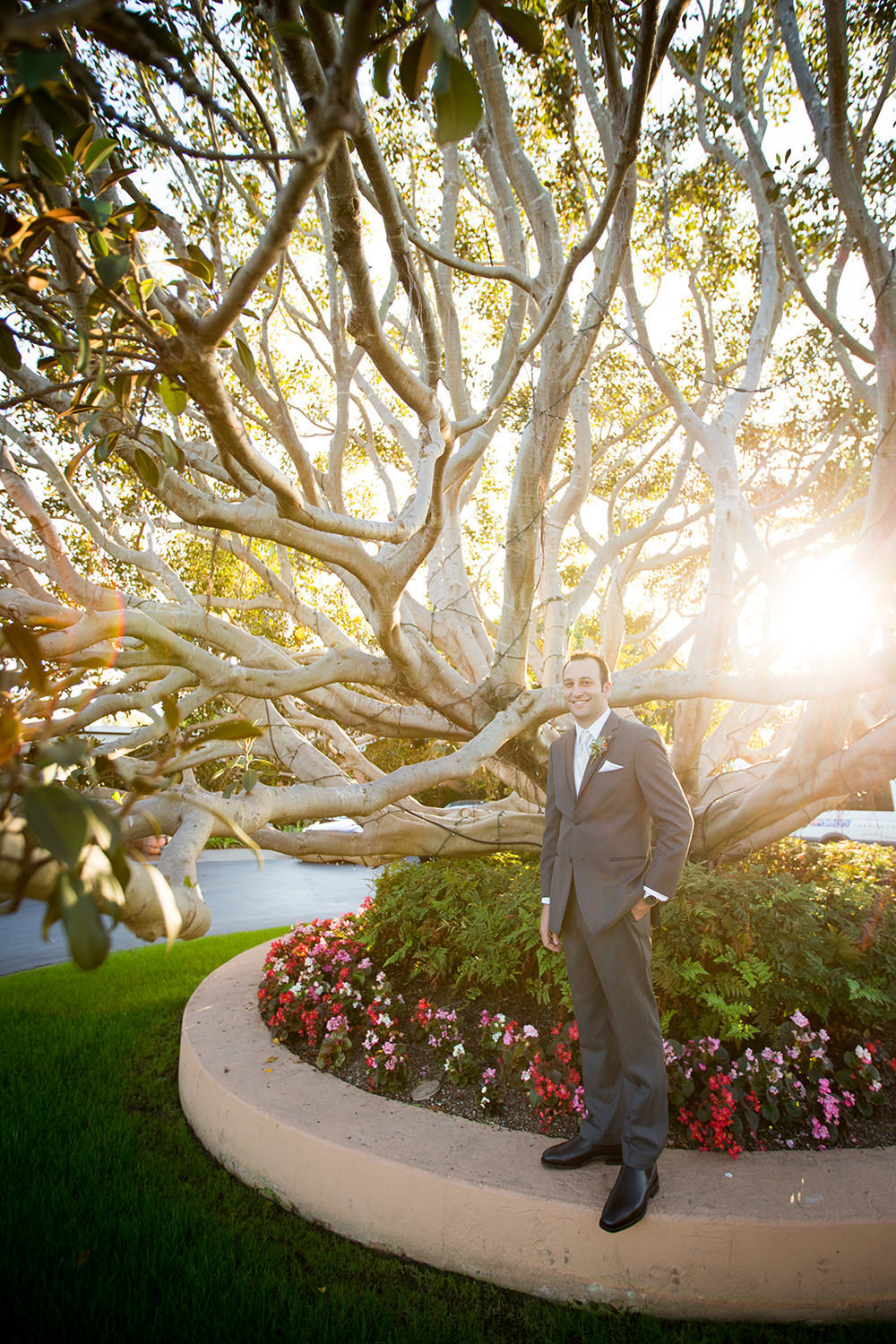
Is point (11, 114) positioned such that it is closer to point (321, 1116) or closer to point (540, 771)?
point (321, 1116)

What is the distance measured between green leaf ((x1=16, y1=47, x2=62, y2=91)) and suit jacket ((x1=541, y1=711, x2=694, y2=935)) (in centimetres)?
240

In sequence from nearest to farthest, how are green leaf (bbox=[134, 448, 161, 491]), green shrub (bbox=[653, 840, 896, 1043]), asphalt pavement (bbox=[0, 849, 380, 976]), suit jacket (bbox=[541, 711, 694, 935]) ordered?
1. green leaf (bbox=[134, 448, 161, 491])
2. suit jacket (bbox=[541, 711, 694, 935])
3. green shrub (bbox=[653, 840, 896, 1043])
4. asphalt pavement (bbox=[0, 849, 380, 976])

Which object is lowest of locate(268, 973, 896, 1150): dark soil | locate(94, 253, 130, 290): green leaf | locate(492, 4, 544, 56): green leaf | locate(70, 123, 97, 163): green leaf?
locate(268, 973, 896, 1150): dark soil

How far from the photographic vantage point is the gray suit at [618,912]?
2.46m

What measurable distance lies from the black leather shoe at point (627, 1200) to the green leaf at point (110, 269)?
2839mm

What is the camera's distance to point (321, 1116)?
290 centimetres

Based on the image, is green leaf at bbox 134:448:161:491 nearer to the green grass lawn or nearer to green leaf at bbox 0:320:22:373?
green leaf at bbox 0:320:22:373

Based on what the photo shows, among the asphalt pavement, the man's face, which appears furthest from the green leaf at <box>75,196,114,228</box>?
the asphalt pavement

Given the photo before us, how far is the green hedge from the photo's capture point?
324 cm

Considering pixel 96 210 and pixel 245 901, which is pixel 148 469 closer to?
pixel 96 210

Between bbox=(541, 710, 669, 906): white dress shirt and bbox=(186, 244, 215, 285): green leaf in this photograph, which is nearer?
bbox=(186, 244, 215, 285): green leaf

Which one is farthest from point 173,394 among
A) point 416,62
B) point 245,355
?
point 416,62

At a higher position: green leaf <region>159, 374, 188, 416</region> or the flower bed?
green leaf <region>159, 374, 188, 416</region>

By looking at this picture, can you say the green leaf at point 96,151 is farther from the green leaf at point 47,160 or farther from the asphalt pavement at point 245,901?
the asphalt pavement at point 245,901
